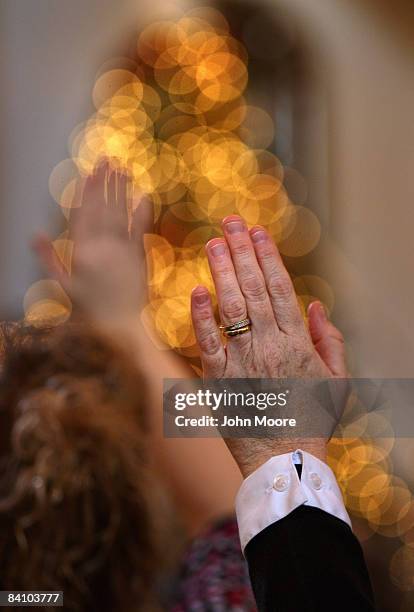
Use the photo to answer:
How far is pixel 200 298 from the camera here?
29.5 inches

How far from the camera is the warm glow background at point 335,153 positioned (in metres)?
0.95

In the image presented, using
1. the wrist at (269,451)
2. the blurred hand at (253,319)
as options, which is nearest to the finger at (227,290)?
the blurred hand at (253,319)

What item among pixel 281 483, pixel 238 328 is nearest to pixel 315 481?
pixel 281 483

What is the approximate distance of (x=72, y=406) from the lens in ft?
3.05

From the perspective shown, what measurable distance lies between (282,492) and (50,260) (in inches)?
17.6

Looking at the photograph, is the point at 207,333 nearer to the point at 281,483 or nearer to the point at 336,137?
the point at 281,483

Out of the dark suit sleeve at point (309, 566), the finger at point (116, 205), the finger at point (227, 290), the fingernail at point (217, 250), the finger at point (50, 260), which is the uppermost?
the finger at point (116, 205)

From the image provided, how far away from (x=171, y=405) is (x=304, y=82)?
Result: 1.51ft

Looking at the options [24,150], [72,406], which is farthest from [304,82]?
[72,406]

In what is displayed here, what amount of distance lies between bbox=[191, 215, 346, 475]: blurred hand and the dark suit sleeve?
8 cm

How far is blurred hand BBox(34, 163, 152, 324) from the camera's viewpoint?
95 centimetres

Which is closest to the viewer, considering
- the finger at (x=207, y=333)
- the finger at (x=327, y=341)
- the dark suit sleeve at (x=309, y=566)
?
the dark suit sleeve at (x=309, y=566)

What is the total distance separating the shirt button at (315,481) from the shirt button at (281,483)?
2cm

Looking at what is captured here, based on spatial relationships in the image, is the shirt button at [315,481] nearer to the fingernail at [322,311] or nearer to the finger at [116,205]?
the fingernail at [322,311]
